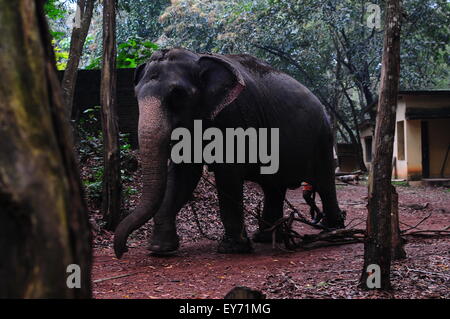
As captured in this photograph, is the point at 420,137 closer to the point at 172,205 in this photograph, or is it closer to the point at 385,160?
the point at 172,205

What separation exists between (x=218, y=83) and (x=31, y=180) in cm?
518

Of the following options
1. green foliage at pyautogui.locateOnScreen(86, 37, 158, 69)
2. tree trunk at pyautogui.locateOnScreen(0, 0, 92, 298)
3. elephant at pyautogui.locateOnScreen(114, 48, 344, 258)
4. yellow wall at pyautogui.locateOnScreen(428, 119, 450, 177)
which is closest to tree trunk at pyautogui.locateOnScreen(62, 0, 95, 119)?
elephant at pyautogui.locateOnScreen(114, 48, 344, 258)

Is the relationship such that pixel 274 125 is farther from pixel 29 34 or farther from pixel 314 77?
pixel 314 77

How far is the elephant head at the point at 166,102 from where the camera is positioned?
6.36 meters

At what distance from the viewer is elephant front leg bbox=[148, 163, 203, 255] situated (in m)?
7.13

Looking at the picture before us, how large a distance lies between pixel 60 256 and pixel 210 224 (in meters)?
8.53

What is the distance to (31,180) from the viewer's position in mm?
2078

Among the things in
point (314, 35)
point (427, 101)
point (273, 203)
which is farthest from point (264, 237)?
point (314, 35)

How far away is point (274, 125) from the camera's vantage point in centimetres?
824

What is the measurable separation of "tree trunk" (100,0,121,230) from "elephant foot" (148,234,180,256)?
1.86 m

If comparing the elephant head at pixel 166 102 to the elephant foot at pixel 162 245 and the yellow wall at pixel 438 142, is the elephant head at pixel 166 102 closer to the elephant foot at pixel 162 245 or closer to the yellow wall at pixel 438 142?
the elephant foot at pixel 162 245

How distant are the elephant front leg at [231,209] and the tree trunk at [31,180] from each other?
5060 millimetres

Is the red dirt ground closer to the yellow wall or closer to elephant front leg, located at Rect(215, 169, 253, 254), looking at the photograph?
elephant front leg, located at Rect(215, 169, 253, 254)
